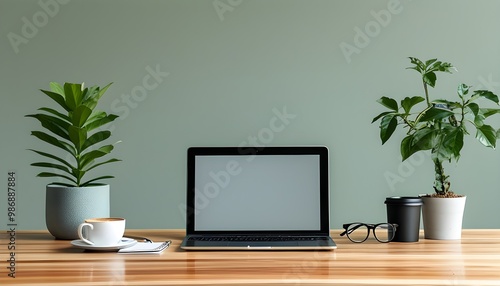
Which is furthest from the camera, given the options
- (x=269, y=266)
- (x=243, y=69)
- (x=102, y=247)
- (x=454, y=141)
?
(x=243, y=69)

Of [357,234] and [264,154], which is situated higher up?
[264,154]

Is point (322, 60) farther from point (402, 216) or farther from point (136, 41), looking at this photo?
point (402, 216)

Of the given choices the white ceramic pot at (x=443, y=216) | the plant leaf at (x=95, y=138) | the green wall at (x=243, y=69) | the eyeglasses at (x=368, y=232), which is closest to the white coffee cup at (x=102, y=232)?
the plant leaf at (x=95, y=138)

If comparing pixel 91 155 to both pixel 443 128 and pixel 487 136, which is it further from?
pixel 487 136

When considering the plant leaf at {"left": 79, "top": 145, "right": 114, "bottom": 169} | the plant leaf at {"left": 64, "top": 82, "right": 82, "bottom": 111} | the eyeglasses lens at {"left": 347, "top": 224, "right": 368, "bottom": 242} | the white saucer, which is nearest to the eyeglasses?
the eyeglasses lens at {"left": 347, "top": 224, "right": 368, "bottom": 242}

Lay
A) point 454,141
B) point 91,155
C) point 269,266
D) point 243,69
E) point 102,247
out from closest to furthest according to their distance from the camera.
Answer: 1. point 269,266
2. point 102,247
3. point 454,141
4. point 91,155
5. point 243,69

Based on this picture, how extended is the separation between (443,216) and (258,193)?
0.52 m

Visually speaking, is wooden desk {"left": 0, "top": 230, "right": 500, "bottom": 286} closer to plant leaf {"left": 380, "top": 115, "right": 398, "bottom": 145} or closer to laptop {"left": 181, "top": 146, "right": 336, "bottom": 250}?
laptop {"left": 181, "top": 146, "right": 336, "bottom": 250}

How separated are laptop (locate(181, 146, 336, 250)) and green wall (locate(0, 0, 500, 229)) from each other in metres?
1.32

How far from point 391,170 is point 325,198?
1465 millimetres

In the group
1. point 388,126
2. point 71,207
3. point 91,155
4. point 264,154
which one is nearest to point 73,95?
point 91,155

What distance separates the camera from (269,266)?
1.27 meters

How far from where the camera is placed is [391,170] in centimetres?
300

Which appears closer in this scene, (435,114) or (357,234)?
(435,114)
